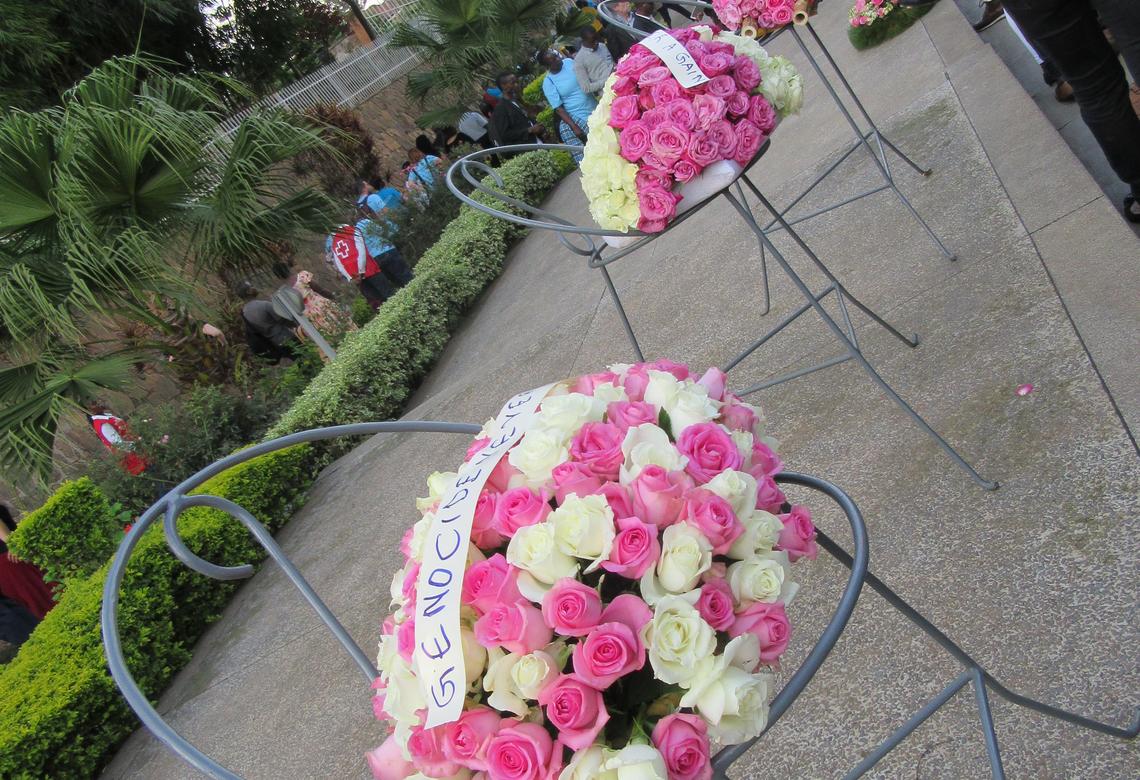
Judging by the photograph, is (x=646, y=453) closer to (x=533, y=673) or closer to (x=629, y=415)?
(x=629, y=415)

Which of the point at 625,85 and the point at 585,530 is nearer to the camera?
the point at 585,530

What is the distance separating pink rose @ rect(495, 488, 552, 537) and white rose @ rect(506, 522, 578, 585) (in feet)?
0.11

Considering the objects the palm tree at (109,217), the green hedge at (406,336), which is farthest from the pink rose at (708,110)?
the palm tree at (109,217)

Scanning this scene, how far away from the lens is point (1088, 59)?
7.51 feet

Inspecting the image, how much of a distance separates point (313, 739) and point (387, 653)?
223 cm

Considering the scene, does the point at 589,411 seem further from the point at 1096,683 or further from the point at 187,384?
the point at 187,384

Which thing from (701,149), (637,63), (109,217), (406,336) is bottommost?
(406,336)

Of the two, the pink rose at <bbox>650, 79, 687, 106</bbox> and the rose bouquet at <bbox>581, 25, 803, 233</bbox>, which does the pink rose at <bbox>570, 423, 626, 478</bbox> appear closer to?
the rose bouquet at <bbox>581, 25, 803, 233</bbox>

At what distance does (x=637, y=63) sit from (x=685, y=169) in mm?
380

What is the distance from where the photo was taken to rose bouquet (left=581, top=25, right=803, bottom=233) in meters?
2.09

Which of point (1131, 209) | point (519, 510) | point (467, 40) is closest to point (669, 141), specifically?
point (519, 510)

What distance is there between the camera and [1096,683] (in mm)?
1572

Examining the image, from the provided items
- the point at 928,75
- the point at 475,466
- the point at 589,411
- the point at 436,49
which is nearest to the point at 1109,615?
the point at 589,411

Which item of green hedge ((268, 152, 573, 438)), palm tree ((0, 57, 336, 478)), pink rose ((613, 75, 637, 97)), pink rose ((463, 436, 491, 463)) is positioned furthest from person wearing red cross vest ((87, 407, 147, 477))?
pink rose ((463, 436, 491, 463))
